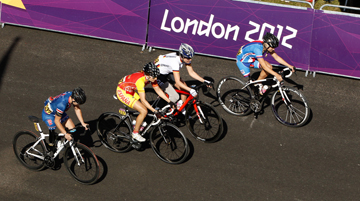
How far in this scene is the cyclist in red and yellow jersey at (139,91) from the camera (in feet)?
23.8

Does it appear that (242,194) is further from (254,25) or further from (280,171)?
(254,25)

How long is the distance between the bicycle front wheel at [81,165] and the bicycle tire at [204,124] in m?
2.45

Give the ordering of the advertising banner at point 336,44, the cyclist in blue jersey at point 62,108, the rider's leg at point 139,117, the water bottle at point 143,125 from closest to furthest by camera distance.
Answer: the cyclist in blue jersey at point 62,108 → the rider's leg at point 139,117 → the water bottle at point 143,125 → the advertising banner at point 336,44

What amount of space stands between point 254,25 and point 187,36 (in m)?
2.12

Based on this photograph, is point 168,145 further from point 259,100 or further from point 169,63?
point 259,100

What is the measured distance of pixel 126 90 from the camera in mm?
7637

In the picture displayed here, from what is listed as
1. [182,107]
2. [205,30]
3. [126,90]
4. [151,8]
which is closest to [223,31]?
[205,30]

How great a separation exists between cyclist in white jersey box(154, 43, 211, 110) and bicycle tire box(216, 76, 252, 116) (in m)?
1.26

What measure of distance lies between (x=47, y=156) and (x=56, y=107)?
1.24 m

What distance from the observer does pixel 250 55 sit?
29.2 ft

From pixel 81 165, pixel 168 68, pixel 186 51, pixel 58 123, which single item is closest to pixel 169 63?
pixel 168 68

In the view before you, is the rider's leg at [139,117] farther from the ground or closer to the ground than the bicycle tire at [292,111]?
closer to the ground

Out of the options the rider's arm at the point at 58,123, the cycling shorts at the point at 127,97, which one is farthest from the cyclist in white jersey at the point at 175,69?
the rider's arm at the point at 58,123

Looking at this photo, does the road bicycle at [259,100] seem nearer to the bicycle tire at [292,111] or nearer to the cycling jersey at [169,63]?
the bicycle tire at [292,111]
